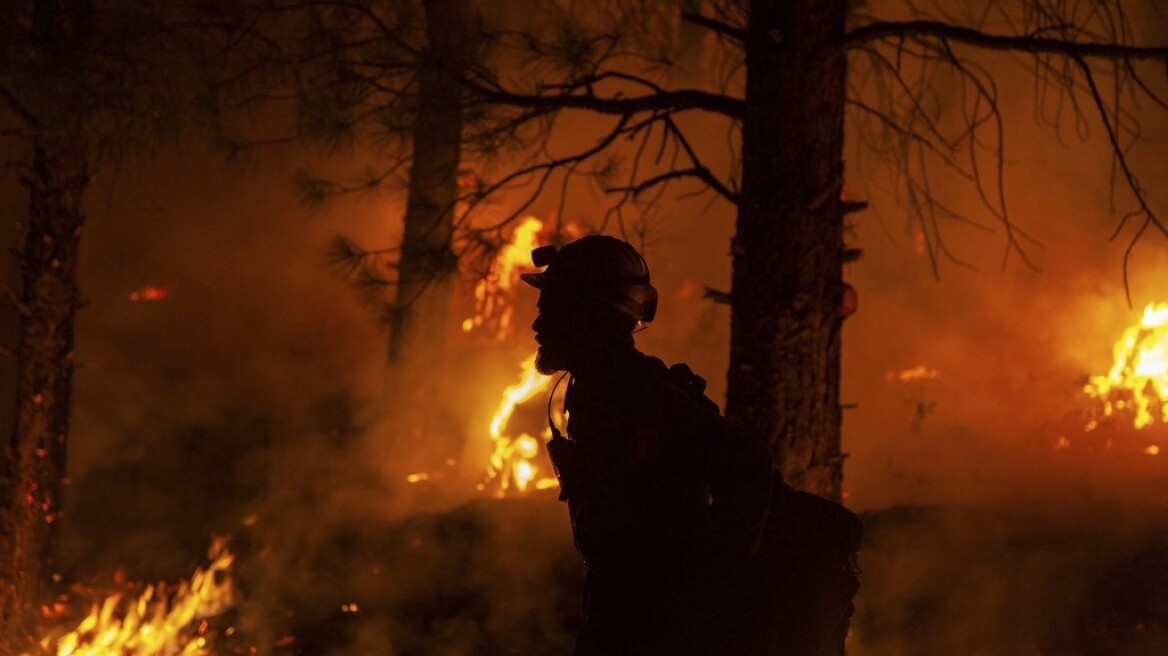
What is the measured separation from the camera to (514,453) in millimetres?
9914

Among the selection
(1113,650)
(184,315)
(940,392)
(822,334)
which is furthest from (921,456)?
(184,315)

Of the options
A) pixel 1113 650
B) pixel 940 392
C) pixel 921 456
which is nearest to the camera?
pixel 1113 650

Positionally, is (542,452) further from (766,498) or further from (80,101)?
(766,498)

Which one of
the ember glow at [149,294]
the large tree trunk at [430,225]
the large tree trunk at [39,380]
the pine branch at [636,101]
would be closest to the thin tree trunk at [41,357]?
the large tree trunk at [39,380]

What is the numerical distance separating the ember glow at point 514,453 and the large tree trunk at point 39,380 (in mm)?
4235

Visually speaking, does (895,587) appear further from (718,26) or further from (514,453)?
(514,453)

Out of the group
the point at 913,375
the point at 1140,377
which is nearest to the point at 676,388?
the point at 1140,377

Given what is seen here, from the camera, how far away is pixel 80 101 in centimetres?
527

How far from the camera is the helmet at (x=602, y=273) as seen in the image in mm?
2701

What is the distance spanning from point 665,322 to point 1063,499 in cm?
493

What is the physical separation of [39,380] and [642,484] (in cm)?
441

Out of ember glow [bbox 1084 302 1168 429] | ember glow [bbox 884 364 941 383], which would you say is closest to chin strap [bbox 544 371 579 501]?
ember glow [bbox 1084 302 1168 429]

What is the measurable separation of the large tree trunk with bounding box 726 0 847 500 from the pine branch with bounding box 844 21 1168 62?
0.45 feet

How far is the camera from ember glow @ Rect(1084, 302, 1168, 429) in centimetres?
920
